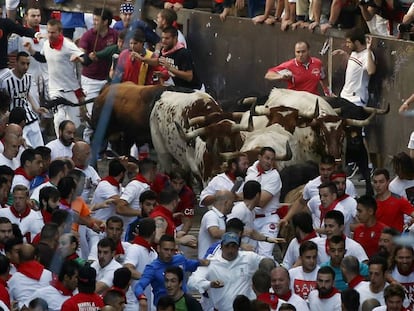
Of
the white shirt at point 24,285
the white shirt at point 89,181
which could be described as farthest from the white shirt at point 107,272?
the white shirt at point 89,181

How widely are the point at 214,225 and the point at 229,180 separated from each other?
1.57m

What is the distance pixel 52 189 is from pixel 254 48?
29.3 feet

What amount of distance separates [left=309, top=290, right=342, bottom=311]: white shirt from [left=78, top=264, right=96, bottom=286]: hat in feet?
6.01

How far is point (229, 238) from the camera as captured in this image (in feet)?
52.1

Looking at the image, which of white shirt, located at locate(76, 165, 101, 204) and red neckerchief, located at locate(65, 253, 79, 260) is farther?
white shirt, located at locate(76, 165, 101, 204)

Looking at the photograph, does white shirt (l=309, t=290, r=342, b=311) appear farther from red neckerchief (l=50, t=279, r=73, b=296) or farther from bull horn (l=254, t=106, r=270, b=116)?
bull horn (l=254, t=106, r=270, b=116)

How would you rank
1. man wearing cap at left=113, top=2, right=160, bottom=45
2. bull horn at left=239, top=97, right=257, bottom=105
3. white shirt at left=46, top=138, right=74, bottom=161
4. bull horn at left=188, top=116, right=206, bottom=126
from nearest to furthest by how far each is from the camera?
1. white shirt at left=46, top=138, right=74, bottom=161
2. bull horn at left=188, top=116, right=206, bottom=126
3. bull horn at left=239, top=97, right=257, bottom=105
4. man wearing cap at left=113, top=2, right=160, bottom=45

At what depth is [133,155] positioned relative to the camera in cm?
2352

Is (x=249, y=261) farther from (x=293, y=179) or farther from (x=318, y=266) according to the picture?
(x=293, y=179)

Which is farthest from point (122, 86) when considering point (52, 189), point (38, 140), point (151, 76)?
point (52, 189)

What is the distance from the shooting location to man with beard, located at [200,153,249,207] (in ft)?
60.6

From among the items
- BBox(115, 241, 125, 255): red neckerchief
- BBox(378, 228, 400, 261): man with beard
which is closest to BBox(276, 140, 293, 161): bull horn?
BBox(378, 228, 400, 261): man with beard

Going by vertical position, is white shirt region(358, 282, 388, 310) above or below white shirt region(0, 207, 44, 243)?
above

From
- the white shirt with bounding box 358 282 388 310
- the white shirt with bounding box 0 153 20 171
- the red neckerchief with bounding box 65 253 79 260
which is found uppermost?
the white shirt with bounding box 358 282 388 310
